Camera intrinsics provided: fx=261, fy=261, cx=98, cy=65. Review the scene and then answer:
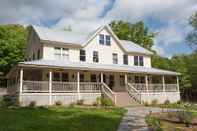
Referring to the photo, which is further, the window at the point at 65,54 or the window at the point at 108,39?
the window at the point at 108,39

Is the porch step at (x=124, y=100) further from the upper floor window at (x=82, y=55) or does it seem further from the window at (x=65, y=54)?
the window at (x=65, y=54)

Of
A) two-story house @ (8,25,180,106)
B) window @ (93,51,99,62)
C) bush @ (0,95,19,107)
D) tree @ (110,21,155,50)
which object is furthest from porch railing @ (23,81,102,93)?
tree @ (110,21,155,50)

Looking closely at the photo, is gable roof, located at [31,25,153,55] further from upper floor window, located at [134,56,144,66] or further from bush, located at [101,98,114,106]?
bush, located at [101,98,114,106]

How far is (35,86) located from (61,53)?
18.7 ft

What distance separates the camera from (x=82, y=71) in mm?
25719

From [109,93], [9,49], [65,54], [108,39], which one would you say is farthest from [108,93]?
[9,49]

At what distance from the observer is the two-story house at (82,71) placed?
73.3 ft

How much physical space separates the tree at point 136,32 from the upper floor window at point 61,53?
2454 cm

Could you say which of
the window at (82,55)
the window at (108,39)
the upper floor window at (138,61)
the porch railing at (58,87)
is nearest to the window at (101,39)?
the window at (108,39)

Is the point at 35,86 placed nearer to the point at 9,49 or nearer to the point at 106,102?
the point at 106,102

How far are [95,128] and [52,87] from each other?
12.6 m

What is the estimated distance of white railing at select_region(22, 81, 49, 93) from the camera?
21547 millimetres

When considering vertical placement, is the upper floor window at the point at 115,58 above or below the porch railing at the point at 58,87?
above

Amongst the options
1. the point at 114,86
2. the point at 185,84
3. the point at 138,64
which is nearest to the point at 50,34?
the point at 114,86
